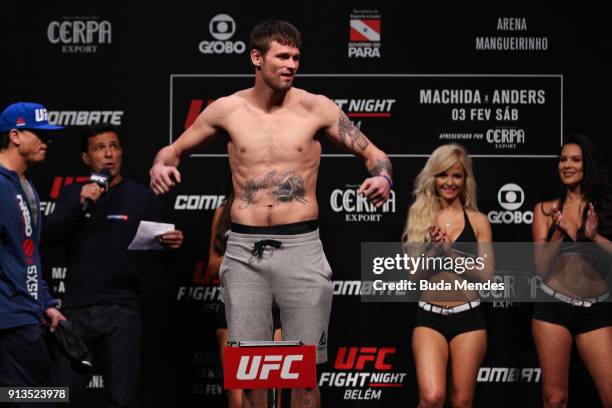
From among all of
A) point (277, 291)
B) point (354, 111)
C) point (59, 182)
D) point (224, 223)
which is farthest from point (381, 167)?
point (59, 182)

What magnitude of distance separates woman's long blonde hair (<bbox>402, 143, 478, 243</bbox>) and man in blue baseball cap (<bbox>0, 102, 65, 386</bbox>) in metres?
2.10

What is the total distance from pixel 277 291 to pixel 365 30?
8.46ft

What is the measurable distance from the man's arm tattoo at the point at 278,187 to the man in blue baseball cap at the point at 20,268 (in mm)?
1061

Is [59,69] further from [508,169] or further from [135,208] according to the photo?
[508,169]

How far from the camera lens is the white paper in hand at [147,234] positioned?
192 inches

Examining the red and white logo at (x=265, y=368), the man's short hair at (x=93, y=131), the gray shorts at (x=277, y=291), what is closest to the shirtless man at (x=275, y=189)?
the gray shorts at (x=277, y=291)

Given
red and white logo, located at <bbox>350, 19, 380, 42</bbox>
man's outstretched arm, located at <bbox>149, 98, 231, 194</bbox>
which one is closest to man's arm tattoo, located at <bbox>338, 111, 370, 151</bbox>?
man's outstretched arm, located at <bbox>149, 98, 231, 194</bbox>

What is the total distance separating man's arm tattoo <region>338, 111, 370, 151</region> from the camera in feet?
13.1

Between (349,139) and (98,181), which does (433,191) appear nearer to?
(349,139)

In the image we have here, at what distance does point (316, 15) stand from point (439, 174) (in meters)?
1.32

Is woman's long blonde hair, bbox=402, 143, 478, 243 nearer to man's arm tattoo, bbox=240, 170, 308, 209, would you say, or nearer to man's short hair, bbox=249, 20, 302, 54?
man's arm tattoo, bbox=240, 170, 308, 209

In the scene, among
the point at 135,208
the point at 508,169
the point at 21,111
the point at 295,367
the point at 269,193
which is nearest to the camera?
the point at 295,367

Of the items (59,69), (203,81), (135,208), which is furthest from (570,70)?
(59,69)

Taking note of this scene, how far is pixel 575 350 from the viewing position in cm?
590
